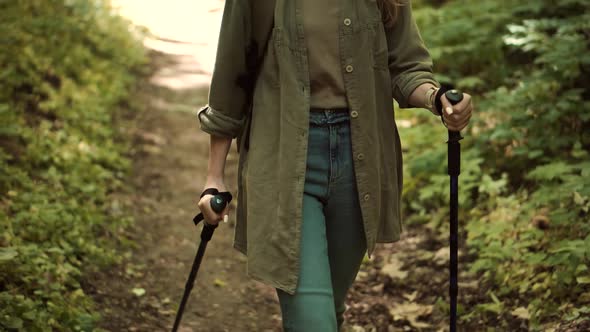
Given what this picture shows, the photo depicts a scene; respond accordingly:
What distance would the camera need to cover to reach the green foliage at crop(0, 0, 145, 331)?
4.45 meters

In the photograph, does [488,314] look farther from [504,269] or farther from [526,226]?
[526,226]

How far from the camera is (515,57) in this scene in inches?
311

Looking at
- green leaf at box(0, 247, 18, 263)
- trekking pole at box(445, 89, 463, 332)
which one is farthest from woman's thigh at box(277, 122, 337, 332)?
green leaf at box(0, 247, 18, 263)

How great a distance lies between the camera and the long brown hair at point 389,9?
2.88 metres

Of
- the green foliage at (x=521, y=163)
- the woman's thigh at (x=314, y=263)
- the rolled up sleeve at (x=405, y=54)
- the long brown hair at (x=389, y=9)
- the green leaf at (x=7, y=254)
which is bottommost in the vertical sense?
the green foliage at (x=521, y=163)

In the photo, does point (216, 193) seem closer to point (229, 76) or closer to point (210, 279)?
point (229, 76)

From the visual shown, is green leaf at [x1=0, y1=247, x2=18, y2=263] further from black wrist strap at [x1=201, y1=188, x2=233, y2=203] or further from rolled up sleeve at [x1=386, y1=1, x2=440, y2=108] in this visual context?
rolled up sleeve at [x1=386, y1=1, x2=440, y2=108]

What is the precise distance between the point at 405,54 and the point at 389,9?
219 mm

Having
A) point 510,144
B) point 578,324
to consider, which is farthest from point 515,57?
point 578,324

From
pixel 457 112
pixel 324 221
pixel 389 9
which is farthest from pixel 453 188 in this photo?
pixel 389 9

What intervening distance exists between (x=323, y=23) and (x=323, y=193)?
687 millimetres

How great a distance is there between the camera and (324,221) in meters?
2.85

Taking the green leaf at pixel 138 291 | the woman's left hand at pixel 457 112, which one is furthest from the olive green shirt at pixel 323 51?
the green leaf at pixel 138 291

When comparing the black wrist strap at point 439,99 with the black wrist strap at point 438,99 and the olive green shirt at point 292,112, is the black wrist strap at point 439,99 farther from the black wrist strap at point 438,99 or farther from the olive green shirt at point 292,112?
the olive green shirt at point 292,112
